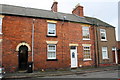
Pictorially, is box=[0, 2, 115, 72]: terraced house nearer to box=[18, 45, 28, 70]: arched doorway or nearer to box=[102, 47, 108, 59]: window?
box=[18, 45, 28, 70]: arched doorway

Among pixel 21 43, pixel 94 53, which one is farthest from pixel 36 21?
pixel 94 53

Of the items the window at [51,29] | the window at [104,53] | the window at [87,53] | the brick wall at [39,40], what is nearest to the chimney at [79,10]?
the brick wall at [39,40]

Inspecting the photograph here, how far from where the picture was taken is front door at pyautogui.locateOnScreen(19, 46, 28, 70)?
11875 millimetres

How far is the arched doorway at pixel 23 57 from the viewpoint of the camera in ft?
38.8

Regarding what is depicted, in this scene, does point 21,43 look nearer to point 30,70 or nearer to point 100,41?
point 30,70

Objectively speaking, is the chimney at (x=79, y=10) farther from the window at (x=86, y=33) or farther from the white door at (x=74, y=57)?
the white door at (x=74, y=57)

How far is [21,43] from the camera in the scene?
11.8 metres

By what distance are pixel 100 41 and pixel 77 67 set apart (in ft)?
18.6

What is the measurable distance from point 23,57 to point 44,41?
2.98 meters

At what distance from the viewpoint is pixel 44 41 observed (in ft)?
42.0

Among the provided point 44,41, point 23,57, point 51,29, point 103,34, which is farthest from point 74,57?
point 103,34

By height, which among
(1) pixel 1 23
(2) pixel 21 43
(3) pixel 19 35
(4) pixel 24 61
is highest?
(1) pixel 1 23

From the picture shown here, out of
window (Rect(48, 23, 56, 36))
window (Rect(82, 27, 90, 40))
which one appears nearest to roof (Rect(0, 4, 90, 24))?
window (Rect(48, 23, 56, 36))

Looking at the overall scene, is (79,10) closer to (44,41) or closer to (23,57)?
(44,41)
